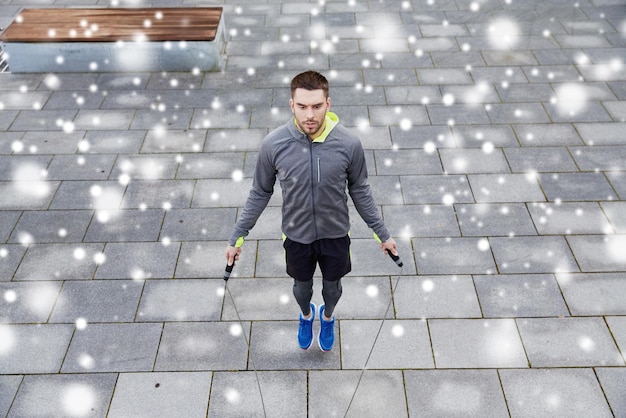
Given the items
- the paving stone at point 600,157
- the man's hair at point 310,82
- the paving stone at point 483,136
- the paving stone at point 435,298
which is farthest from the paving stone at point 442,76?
the man's hair at point 310,82

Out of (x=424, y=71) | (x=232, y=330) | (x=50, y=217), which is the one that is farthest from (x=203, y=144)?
(x=424, y=71)

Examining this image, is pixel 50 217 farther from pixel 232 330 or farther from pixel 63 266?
pixel 232 330

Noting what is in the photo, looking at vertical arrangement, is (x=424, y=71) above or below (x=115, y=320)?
below

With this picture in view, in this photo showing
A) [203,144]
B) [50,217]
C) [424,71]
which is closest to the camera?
[50,217]

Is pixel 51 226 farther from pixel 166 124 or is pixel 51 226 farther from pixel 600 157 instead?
pixel 600 157

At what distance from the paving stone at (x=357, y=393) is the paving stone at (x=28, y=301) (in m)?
2.36

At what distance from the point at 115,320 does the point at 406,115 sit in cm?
→ 436

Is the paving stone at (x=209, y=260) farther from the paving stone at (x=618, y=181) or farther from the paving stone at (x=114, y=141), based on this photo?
the paving stone at (x=618, y=181)

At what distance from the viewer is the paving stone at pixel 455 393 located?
13.6 feet

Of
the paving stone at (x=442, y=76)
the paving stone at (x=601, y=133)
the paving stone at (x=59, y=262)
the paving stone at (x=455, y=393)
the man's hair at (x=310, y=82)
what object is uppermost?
the man's hair at (x=310, y=82)

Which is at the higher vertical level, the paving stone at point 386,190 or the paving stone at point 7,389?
the paving stone at point 7,389

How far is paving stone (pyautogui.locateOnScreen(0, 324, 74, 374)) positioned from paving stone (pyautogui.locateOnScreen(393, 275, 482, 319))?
2.74 m

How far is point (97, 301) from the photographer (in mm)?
4996

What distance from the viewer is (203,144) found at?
6.92m
